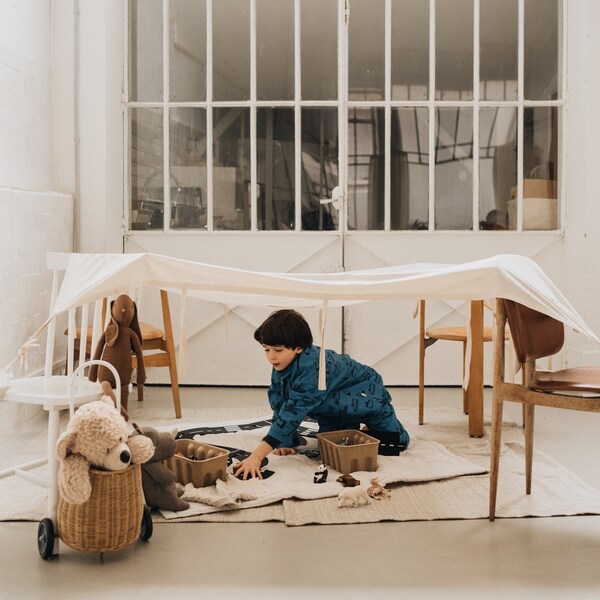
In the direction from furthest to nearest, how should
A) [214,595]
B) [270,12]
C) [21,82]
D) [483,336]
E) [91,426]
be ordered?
[270,12], [21,82], [483,336], [91,426], [214,595]

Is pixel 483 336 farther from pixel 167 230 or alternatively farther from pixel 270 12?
pixel 270 12

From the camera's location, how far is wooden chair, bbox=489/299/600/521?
8.79 feet

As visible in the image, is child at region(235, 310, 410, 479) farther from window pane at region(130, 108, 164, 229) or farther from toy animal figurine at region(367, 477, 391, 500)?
window pane at region(130, 108, 164, 229)

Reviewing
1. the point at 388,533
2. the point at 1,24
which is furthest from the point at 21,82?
the point at 388,533

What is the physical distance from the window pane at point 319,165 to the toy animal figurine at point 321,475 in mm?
2395

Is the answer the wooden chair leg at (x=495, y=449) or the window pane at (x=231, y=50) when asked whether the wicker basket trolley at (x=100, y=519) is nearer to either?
A: the wooden chair leg at (x=495, y=449)

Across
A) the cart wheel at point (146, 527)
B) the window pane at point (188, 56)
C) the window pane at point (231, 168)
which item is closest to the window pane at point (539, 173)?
the window pane at point (231, 168)

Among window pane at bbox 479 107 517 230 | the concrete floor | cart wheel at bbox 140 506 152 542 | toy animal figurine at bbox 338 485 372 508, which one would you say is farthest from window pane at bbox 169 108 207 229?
cart wheel at bbox 140 506 152 542

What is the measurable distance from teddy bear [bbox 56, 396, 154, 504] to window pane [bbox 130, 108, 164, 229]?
304cm

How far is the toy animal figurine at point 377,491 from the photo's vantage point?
3.01m

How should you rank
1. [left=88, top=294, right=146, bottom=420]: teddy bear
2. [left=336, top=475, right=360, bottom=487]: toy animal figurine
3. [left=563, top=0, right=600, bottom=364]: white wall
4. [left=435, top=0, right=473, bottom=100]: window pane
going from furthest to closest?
[left=435, top=0, right=473, bottom=100]: window pane → [left=563, top=0, right=600, bottom=364]: white wall → [left=88, top=294, right=146, bottom=420]: teddy bear → [left=336, top=475, right=360, bottom=487]: toy animal figurine

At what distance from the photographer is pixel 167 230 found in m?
5.32

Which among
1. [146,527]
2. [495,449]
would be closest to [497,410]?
[495,449]

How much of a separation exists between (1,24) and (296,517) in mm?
2716
